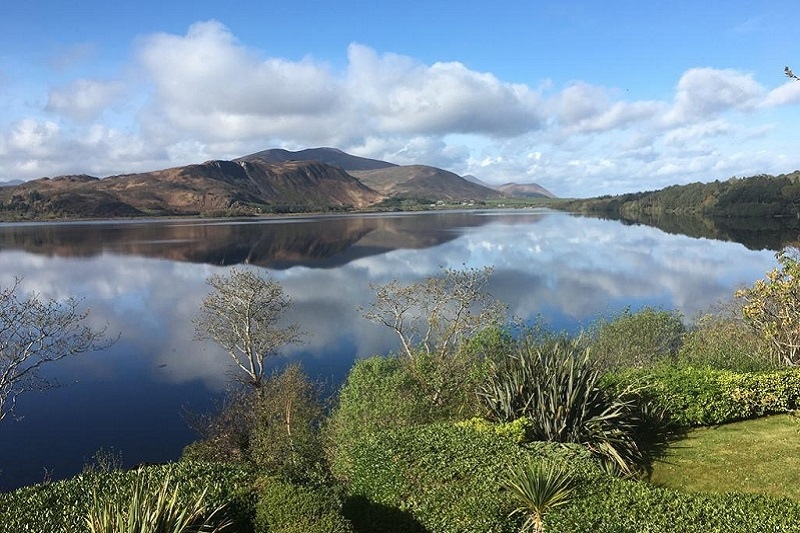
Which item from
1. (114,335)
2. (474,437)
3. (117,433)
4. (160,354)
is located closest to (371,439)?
(474,437)

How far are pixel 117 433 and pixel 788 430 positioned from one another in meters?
26.5

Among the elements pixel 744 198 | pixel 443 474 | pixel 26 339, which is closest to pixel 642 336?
pixel 443 474

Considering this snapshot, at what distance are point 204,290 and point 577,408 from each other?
53.7 meters

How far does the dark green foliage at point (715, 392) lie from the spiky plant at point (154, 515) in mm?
10235

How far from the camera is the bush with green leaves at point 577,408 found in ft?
38.3

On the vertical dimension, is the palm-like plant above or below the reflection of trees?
below

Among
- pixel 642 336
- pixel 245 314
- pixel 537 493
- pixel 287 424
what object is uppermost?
pixel 537 493

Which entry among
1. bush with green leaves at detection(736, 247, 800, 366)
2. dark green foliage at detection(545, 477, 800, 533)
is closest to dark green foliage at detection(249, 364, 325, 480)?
dark green foliage at detection(545, 477, 800, 533)

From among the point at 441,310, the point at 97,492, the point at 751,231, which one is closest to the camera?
the point at 97,492

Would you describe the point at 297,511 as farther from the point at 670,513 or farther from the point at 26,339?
the point at 26,339

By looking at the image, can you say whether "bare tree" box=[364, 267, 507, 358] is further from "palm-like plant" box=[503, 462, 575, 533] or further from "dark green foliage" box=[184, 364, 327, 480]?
"palm-like plant" box=[503, 462, 575, 533]

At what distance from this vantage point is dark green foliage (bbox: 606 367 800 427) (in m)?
14.0

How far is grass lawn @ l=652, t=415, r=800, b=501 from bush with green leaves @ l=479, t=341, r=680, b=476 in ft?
1.67

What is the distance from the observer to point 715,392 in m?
14.2
